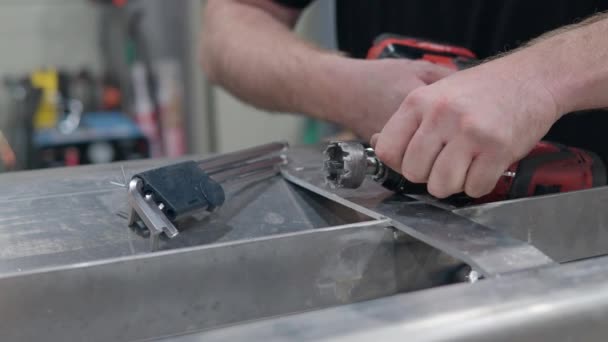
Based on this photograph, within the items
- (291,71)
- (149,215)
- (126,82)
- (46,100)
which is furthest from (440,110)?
(126,82)

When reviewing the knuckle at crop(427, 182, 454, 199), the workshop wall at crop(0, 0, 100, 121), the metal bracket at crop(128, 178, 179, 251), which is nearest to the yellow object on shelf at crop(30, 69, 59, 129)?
the workshop wall at crop(0, 0, 100, 121)

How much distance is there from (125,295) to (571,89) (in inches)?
15.1

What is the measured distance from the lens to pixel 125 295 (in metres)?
0.44

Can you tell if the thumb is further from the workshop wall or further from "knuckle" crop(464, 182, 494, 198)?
the workshop wall

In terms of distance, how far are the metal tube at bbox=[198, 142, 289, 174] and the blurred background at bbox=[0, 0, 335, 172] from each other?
1021 mm

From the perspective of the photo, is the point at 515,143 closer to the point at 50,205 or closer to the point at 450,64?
the point at 450,64

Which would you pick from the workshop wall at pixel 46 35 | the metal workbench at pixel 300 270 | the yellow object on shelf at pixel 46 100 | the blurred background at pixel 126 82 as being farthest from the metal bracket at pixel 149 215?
the workshop wall at pixel 46 35

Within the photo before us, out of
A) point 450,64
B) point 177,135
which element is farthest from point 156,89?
point 450,64

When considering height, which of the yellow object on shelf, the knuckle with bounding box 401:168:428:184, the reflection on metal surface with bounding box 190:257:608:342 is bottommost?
the yellow object on shelf

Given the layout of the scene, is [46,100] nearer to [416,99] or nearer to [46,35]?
[46,35]

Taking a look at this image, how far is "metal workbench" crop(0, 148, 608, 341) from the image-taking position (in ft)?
1.12

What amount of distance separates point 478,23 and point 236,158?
0.47 metres

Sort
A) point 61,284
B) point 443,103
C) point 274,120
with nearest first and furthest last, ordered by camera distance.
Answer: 1. point 61,284
2. point 443,103
3. point 274,120

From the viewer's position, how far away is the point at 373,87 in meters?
0.79
